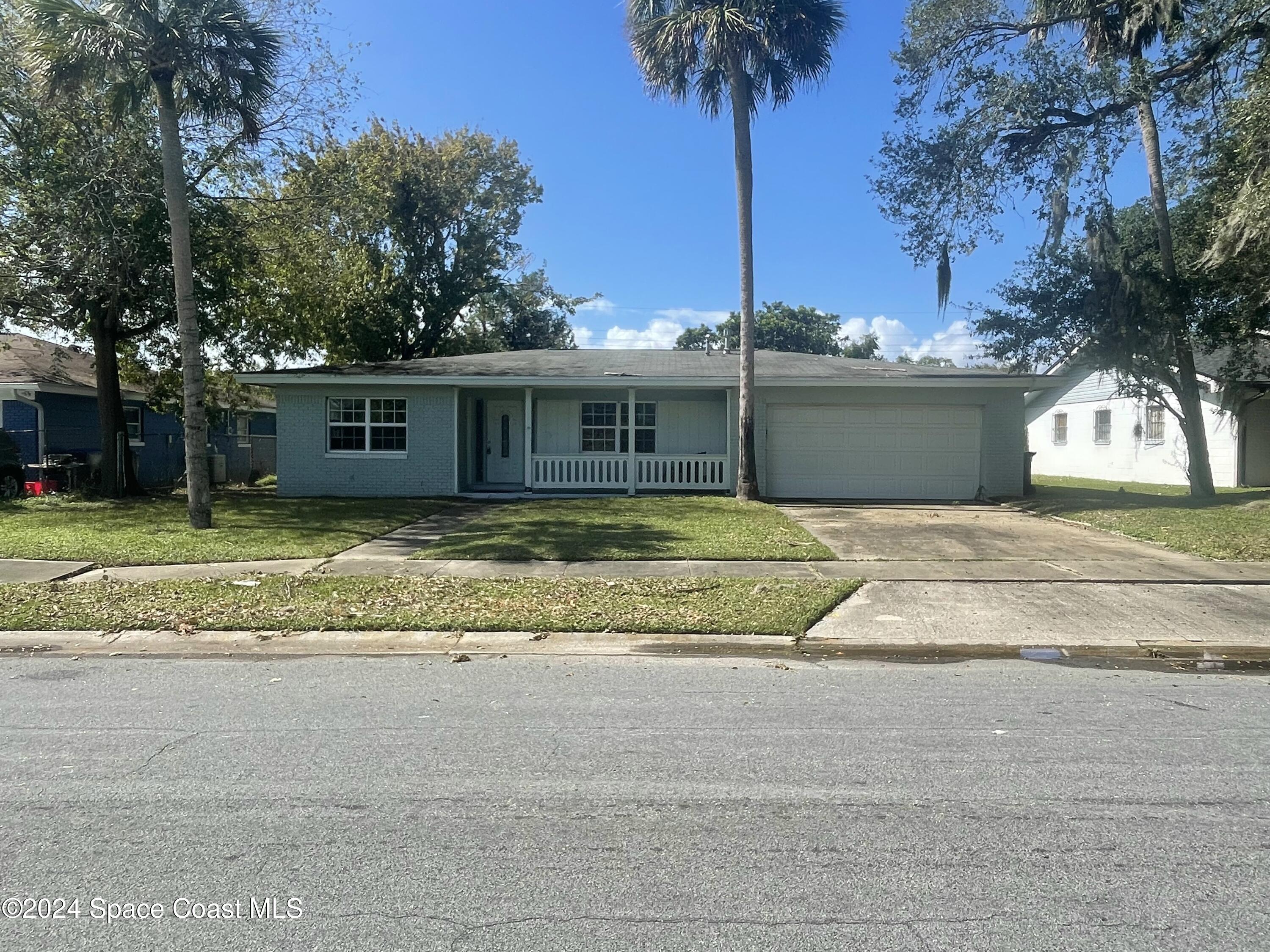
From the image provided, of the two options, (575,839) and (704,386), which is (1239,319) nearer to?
(704,386)

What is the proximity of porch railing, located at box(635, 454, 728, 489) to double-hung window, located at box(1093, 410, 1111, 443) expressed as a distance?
1596cm

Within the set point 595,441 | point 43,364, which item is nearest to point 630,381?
point 595,441

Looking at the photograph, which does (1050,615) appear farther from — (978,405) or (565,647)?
(978,405)

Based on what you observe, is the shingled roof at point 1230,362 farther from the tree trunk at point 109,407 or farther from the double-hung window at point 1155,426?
the tree trunk at point 109,407

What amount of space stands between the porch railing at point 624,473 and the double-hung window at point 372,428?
3161mm

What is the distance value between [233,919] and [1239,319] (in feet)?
62.1

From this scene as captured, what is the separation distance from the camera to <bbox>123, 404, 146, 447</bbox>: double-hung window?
24.2 metres

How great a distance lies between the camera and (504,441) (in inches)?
848

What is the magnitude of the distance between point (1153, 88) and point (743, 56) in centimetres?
755

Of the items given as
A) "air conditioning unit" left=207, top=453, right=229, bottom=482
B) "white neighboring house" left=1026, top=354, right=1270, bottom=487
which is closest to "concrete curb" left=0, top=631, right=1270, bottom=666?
"white neighboring house" left=1026, top=354, right=1270, bottom=487

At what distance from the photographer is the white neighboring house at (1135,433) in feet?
76.1

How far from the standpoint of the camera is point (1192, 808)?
13.5 feet

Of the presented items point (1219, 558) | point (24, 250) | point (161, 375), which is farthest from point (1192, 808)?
point (161, 375)

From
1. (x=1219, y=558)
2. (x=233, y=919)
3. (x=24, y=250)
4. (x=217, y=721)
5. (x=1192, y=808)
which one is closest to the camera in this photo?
(x=233, y=919)
